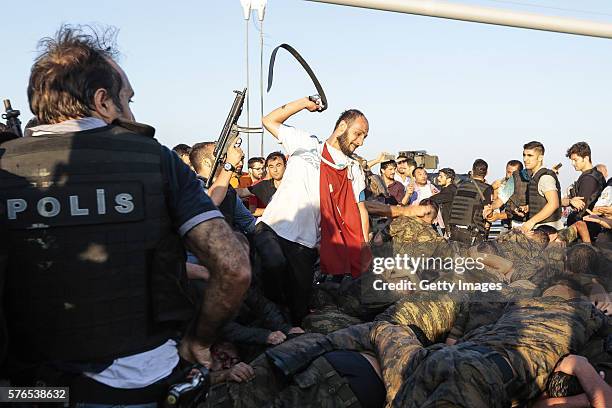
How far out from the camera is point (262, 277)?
558 centimetres

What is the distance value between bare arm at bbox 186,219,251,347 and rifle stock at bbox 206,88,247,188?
3.27 metres

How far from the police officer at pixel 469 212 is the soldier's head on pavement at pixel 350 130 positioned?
4.43 meters

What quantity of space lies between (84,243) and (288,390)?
2.09 meters

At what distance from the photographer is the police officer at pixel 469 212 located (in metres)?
10.0

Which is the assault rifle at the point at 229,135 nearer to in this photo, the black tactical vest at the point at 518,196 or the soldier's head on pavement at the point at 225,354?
the soldier's head on pavement at the point at 225,354

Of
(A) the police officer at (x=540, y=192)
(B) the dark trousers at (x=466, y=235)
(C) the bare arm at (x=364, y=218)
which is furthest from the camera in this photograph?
(B) the dark trousers at (x=466, y=235)

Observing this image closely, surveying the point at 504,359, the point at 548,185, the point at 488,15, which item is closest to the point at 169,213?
the point at 504,359

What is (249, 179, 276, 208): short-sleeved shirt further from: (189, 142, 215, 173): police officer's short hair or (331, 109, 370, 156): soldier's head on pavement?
(189, 142, 215, 173): police officer's short hair

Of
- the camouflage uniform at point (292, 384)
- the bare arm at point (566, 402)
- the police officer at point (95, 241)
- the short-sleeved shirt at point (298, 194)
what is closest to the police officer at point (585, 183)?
the short-sleeved shirt at point (298, 194)

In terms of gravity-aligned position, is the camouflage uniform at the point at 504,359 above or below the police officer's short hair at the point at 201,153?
below

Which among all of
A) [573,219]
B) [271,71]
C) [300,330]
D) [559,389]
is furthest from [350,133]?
[573,219]

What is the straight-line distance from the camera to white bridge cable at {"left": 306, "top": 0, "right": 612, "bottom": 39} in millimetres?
5930

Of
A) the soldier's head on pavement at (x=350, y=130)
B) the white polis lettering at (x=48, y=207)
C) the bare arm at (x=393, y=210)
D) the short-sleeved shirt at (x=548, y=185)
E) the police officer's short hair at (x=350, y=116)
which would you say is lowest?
the bare arm at (x=393, y=210)

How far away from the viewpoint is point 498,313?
5086mm
